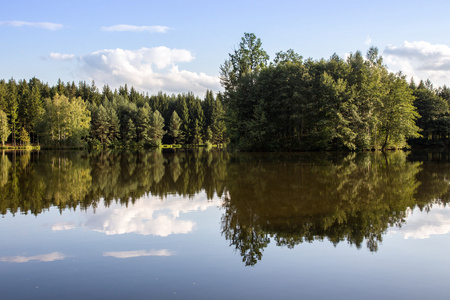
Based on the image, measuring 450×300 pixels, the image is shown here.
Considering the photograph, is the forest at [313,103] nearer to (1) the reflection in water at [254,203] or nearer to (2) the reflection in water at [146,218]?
(1) the reflection in water at [254,203]

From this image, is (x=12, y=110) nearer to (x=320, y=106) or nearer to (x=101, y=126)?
(x=101, y=126)

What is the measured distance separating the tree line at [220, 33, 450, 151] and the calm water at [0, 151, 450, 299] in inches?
1300

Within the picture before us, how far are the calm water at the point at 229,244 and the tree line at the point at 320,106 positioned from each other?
108 ft

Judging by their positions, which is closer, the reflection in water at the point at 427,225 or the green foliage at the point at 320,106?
the reflection in water at the point at 427,225

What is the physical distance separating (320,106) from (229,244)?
41978 mm

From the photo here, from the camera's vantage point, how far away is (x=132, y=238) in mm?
7645

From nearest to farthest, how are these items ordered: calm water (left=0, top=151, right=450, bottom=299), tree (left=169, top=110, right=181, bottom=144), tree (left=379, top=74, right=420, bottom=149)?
1. calm water (left=0, top=151, right=450, bottom=299)
2. tree (left=379, top=74, right=420, bottom=149)
3. tree (left=169, top=110, right=181, bottom=144)

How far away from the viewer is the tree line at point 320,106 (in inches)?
1768

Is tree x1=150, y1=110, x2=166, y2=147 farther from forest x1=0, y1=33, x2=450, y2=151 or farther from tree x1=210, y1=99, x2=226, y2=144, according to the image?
forest x1=0, y1=33, x2=450, y2=151

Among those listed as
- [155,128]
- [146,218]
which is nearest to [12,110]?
[155,128]

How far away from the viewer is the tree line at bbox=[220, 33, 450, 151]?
44.9 meters

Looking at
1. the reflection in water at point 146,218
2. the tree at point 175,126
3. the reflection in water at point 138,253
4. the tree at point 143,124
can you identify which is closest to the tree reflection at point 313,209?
the reflection in water at point 146,218

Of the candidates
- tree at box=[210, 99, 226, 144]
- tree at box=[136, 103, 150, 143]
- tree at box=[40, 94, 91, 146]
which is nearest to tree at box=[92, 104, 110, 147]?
tree at box=[136, 103, 150, 143]

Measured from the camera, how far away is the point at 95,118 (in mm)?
91000
